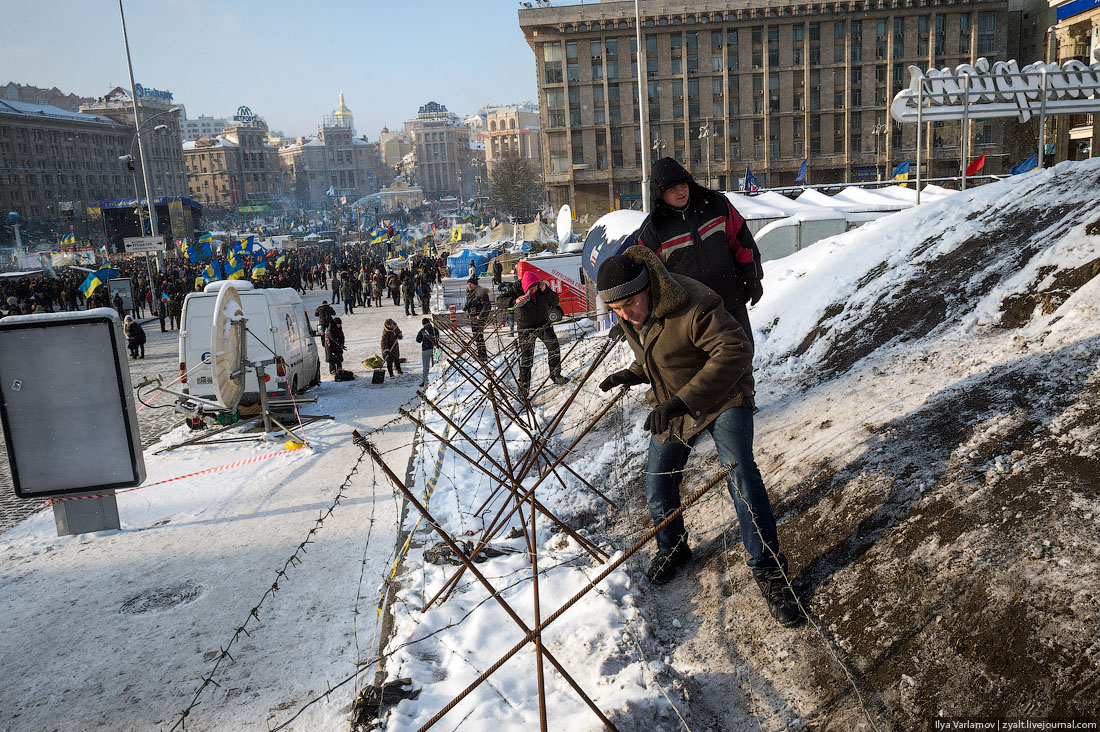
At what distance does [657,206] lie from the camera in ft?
14.7

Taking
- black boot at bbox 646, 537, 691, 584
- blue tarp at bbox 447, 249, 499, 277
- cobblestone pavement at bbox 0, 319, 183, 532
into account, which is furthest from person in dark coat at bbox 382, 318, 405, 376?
blue tarp at bbox 447, 249, 499, 277

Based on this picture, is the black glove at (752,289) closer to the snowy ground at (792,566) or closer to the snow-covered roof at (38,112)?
the snowy ground at (792,566)

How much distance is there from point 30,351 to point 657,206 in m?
6.31

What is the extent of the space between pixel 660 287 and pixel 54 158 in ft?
402

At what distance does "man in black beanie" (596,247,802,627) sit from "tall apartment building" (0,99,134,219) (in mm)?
108568

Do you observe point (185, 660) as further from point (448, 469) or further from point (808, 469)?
point (808, 469)

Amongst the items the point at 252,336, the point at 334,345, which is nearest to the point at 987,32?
the point at 334,345

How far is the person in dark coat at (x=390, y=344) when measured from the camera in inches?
581

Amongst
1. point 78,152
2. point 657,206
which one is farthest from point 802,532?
point 78,152

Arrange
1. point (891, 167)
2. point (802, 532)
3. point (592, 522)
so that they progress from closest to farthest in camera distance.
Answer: point (802, 532) → point (592, 522) → point (891, 167)

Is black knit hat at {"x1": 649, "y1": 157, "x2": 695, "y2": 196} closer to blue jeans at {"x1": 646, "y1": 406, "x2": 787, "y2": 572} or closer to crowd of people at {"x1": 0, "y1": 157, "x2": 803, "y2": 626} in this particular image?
crowd of people at {"x1": 0, "y1": 157, "x2": 803, "y2": 626}

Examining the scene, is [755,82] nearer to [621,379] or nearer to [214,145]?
[621,379]

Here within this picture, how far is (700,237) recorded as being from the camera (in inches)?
175

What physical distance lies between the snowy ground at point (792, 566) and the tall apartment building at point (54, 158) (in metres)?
105
